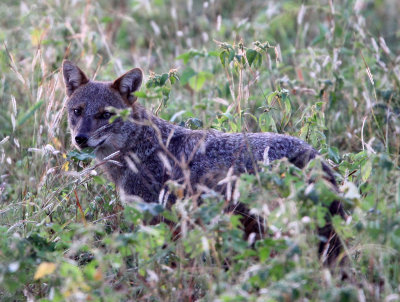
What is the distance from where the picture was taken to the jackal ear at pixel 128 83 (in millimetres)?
6051

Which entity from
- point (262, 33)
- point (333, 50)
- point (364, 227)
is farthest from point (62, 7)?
point (364, 227)

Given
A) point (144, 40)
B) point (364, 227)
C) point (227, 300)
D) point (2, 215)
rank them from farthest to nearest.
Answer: point (144, 40), point (2, 215), point (364, 227), point (227, 300)

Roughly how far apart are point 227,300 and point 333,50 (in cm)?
533

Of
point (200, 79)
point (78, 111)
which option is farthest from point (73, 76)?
point (200, 79)

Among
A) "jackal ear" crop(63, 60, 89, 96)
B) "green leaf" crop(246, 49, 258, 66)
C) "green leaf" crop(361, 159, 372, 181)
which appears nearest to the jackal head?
"jackal ear" crop(63, 60, 89, 96)

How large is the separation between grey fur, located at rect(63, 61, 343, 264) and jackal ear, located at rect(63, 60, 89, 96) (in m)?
0.01

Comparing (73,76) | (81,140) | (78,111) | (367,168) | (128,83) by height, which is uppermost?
(73,76)

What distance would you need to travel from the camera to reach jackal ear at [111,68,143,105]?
605 cm

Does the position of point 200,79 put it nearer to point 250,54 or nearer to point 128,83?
point 250,54

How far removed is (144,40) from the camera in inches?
436

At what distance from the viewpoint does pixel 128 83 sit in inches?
240

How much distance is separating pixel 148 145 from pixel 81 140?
644 millimetres

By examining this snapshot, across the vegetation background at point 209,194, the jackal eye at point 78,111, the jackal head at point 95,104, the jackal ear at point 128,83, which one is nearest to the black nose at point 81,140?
the jackal head at point 95,104

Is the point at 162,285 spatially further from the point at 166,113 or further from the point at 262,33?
the point at 262,33
